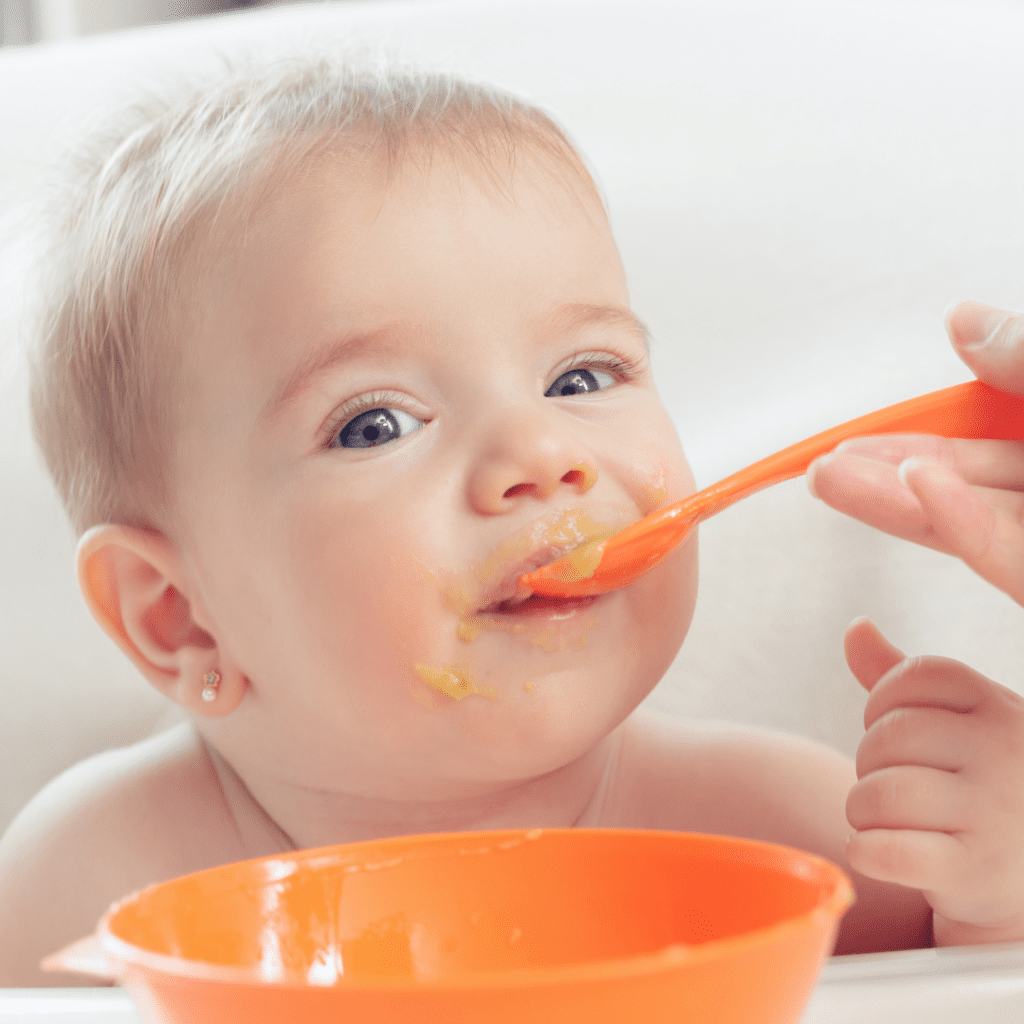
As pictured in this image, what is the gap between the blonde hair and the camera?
771 mm

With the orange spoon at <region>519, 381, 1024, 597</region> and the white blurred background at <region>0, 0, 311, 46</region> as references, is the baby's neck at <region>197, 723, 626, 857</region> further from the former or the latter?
the white blurred background at <region>0, 0, 311, 46</region>

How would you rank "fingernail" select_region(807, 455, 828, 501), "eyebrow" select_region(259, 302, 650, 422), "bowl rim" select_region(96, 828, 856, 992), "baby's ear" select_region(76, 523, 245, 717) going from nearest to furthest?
1. "bowl rim" select_region(96, 828, 856, 992)
2. "fingernail" select_region(807, 455, 828, 501)
3. "eyebrow" select_region(259, 302, 650, 422)
4. "baby's ear" select_region(76, 523, 245, 717)

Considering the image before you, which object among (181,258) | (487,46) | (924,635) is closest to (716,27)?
(487,46)

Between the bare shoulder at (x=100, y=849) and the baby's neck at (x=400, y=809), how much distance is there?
0.03m

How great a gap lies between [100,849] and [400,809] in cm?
28

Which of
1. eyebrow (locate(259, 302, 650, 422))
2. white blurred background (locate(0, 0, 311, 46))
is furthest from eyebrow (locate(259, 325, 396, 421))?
white blurred background (locate(0, 0, 311, 46))

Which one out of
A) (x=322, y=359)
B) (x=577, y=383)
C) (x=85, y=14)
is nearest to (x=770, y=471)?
(x=577, y=383)

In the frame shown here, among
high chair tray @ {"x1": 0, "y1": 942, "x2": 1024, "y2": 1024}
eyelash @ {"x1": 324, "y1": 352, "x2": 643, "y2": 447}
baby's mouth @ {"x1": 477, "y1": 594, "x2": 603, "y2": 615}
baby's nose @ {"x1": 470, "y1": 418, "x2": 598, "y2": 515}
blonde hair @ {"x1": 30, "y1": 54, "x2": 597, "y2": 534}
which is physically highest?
blonde hair @ {"x1": 30, "y1": 54, "x2": 597, "y2": 534}

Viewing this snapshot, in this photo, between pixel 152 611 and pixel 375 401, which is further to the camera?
pixel 152 611

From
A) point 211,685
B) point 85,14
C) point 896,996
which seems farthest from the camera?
point 85,14

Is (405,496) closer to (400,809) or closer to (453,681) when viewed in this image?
(453,681)

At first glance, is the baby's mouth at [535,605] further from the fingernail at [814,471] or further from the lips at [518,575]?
the fingernail at [814,471]

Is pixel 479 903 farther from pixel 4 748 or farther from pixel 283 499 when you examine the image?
pixel 4 748

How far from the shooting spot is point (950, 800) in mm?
666
